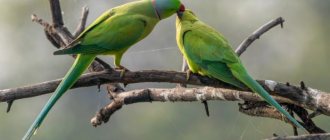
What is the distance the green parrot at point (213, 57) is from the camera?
3.59 m

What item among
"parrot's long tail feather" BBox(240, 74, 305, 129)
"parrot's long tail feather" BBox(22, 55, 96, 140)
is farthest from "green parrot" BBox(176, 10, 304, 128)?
"parrot's long tail feather" BBox(22, 55, 96, 140)

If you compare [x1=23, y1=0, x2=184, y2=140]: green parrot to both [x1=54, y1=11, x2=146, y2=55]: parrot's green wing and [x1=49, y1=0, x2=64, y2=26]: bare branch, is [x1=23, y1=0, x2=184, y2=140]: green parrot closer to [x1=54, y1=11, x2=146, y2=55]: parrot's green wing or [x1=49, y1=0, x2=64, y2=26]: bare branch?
[x1=54, y1=11, x2=146, y2=55]: parrot's green wing

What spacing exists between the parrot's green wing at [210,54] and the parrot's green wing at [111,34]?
0.88ft

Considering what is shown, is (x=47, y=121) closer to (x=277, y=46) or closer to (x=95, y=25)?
(x=277, y=46)

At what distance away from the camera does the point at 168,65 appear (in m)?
12.7

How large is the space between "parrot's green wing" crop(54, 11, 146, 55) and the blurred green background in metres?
3.93

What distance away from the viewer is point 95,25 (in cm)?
396

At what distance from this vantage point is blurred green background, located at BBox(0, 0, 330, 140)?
1221 cm

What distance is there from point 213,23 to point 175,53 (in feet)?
9.00

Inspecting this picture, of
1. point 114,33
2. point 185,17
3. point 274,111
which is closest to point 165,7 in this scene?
point 185,17

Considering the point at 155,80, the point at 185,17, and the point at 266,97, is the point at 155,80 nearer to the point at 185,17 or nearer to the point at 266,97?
the point at 266,97

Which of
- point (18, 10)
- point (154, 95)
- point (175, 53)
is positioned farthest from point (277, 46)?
point (154, 95)

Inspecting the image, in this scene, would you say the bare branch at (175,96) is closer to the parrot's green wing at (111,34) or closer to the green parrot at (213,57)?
the green parrot at (213,57)

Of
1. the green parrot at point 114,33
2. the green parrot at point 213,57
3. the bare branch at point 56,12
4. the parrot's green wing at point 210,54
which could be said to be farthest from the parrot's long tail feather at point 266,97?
the bare branch at point 56,12
